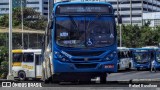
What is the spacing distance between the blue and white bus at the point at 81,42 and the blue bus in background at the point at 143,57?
32.5 meters

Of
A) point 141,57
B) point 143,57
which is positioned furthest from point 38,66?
point 143,57

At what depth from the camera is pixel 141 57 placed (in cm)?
4975

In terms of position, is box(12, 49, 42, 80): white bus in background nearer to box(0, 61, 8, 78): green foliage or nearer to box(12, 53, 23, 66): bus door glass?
box(12, 53, 23, 66): bus door glass

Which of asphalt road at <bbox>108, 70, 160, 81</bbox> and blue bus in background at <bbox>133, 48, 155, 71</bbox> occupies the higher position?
blue bus in background at <bbox>133, 48, 155, 71</bbox>

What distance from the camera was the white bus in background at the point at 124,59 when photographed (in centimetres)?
4753

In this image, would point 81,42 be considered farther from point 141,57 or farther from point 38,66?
point 141,57

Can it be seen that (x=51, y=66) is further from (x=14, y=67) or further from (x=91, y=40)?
(x=14, y=67)

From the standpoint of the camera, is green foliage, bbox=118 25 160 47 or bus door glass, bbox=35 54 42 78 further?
green foliage, bbox=118 25 160 47

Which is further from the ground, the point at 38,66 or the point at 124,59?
the point at 38,66

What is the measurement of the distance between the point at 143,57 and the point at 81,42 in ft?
110

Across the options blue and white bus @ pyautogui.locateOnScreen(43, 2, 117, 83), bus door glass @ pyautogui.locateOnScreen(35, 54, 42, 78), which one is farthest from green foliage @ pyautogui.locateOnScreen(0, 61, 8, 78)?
blue and white bus @ pyautogui.locateOnScreen(43, 2, 117, 83)

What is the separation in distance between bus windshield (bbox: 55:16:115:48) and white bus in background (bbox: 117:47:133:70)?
29539mm

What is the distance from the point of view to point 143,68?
2012 inches

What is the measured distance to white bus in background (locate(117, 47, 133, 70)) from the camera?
156ft
